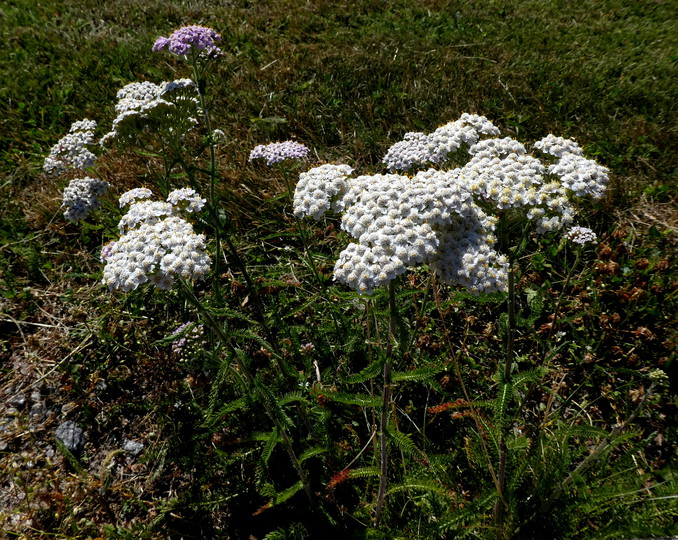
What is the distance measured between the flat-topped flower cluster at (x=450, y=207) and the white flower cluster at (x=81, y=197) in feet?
6.80

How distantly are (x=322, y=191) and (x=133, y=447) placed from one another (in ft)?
7.49

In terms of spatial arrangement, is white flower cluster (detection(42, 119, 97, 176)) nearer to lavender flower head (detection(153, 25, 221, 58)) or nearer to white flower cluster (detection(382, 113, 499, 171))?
lavender flower head (detection(153, 25, 221, 58))

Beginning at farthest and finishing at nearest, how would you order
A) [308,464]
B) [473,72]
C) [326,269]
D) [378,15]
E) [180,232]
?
[378,15], [473,72], [326,269], [308,464], [180,232]

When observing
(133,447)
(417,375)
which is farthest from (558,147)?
(133,447)

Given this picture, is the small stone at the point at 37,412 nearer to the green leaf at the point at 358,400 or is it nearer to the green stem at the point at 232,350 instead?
the green stem at the point at 232,350

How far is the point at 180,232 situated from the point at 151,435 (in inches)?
67.9

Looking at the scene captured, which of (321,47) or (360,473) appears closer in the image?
(360,473)

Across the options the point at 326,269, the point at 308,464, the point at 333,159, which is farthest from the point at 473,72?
the point at 308,464

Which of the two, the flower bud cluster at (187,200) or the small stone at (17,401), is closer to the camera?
the flower bud cluster at (187,200)

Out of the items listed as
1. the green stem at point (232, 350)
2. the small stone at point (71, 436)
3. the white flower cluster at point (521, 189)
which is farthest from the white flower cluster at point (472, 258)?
the small stone at point (71, 436)

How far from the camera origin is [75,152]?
3592 mm

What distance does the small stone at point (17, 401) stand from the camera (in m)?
3.24

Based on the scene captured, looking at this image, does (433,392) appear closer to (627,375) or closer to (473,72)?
(627,375)

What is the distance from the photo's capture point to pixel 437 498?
240 centimetres
